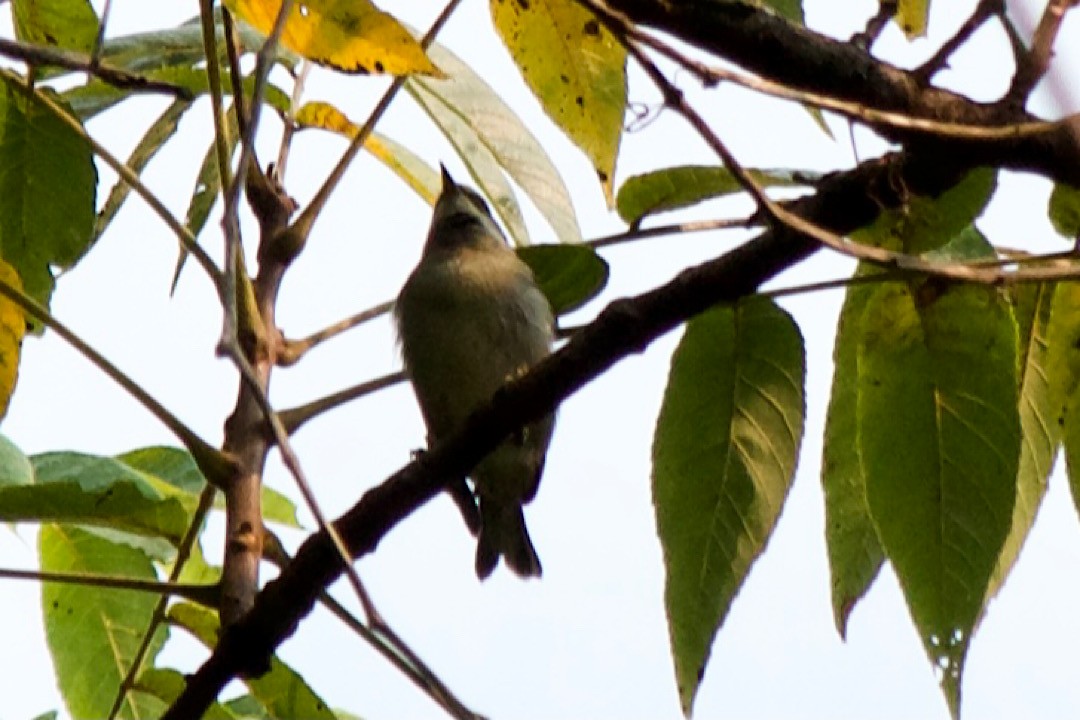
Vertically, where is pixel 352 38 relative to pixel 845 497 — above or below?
above

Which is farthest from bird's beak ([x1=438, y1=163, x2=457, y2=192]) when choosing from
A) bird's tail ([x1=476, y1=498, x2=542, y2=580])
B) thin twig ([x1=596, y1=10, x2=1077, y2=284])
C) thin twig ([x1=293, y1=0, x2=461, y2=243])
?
thin twig ([x1=596, y1=10, x2=1077, y2=284])

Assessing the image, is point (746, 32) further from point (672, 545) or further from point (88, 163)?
point (88, 163)

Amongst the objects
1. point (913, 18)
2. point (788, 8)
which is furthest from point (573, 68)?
point (913, 18)

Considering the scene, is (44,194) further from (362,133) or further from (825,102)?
(825,102)

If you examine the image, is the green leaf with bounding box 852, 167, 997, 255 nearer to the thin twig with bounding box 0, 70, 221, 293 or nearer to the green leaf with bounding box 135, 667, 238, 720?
the thin twig with bounding box 0, 70, 221, 293

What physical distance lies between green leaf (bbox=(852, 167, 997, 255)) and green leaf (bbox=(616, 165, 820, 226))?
6.3 inches

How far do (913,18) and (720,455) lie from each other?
25.5 inches

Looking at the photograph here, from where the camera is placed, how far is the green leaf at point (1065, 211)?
1.81 meters

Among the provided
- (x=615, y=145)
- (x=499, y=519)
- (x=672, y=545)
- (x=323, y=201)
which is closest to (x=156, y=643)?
(x=323, y=201)

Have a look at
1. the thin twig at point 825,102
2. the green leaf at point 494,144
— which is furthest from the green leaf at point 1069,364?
the green leaf at point 494,144

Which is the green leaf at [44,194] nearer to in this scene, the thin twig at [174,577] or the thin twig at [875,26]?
the thin twig at [174,577]

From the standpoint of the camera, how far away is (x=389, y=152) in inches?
94.6

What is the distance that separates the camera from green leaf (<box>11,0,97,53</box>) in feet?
6.56

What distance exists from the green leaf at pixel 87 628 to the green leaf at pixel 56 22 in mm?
660
